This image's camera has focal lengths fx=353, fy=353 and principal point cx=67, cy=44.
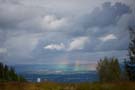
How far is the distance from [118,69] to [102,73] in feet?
19.0

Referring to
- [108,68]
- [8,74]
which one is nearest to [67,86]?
[108,68]

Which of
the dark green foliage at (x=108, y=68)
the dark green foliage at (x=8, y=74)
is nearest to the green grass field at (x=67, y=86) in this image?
the dark green foliage at (x=108, y=68)

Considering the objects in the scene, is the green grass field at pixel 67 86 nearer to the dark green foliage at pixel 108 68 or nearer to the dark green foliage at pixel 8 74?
the dark green foliage at pixel 108 68

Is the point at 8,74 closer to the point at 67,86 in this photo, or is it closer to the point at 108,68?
the point at 108,68

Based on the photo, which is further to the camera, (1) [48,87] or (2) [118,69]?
(2) [118,69]

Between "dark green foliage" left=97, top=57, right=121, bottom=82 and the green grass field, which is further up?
"dark green foliage" left=97, top=57, right=121, bottom=82

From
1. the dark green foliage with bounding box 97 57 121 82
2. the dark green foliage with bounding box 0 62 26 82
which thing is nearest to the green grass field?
the dark green foliage with bounding box 97 57 121 82

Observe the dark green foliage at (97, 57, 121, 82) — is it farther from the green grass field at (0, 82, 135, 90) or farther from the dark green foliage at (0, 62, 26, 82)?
the green grass field at (0, 82, 135, 90)

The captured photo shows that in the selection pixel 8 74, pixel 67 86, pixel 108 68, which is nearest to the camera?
pixel 67 86

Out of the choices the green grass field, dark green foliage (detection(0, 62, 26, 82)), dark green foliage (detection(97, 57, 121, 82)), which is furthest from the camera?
dark green foliage (detection(0, 62, 26, 82))

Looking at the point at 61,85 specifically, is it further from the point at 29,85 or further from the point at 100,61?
the point at 100,61

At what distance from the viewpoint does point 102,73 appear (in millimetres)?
99688

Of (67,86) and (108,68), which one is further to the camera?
(108,68)

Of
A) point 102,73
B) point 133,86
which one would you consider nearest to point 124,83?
point 133,86
